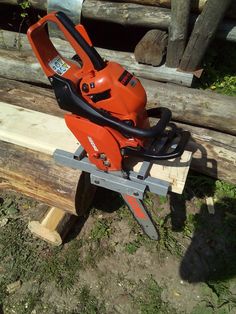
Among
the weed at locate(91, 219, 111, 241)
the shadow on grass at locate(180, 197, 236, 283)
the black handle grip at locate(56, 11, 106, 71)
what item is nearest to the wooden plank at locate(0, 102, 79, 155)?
the black handle grip at locate(56, 11, 106, 71)

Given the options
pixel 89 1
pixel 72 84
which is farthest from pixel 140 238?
pixel 89 1

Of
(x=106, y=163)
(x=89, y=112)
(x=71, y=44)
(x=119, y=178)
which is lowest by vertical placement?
(x=119, y=178)

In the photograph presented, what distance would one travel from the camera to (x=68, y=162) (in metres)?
2.91

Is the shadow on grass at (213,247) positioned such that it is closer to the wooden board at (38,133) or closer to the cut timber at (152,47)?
the wooden board at (38,133)

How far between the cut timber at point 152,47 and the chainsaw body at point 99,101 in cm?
203

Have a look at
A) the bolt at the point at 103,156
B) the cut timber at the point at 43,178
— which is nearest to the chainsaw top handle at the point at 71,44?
the bolt at the point at 103,156

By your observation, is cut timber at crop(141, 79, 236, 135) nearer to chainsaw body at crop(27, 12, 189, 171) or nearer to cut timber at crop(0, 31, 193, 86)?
cut timber at crop(0, 31, 193, 86)

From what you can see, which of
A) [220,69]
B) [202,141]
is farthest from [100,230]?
[220,69]

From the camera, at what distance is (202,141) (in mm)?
3705

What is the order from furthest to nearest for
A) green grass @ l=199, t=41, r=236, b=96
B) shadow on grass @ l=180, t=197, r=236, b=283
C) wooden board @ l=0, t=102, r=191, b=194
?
green grass @ l=199, t=41, r=236, b=96, shadow on grass @ l=180, t=197, r=236, b=283, wooden board @ l=0, t=102, r=191, b=194

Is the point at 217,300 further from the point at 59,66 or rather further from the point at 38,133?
the point at 59,66

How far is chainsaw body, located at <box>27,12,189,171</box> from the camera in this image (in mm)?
2438

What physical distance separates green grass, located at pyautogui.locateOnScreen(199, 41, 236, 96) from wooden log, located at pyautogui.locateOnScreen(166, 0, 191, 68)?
0.82 metres

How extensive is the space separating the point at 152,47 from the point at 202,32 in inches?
24.9
